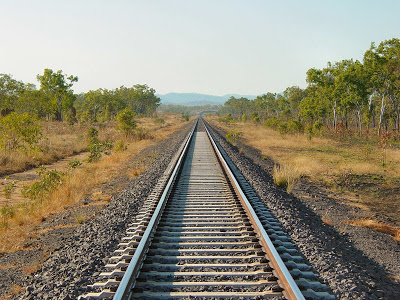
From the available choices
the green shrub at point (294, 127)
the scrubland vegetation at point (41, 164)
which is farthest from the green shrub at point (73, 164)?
the green shrub at point (294, 127)

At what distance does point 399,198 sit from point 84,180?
9.89 m

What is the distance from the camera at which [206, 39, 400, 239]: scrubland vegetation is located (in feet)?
35.3

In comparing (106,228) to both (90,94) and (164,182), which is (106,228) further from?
(90,94)

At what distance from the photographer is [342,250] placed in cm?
540

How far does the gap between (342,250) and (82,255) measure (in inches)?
161

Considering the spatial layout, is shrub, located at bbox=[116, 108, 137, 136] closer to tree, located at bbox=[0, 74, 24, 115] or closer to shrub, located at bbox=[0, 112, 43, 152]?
shrub, located at bbox=[0, 112, 43, 152]

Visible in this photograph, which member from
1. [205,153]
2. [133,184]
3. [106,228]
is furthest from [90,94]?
[106,228]

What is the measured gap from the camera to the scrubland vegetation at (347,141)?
10773 millimetres

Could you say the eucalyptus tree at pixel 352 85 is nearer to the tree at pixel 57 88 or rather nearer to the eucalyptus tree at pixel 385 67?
the eucalyptus tree at pixel 385 67

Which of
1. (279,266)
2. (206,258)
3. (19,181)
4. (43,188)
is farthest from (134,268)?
(19,181)

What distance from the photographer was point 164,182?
910cm

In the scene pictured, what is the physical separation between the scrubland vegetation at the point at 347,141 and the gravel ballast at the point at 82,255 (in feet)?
16.5

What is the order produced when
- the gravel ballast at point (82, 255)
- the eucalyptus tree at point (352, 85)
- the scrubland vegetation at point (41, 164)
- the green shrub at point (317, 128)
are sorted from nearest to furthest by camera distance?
the gravel ballast at point (82, 255) < the scrubland vegetation at point (41, 164) < the green shrub at point (317, 128) < the eucalyptus tree at point (352, 85)

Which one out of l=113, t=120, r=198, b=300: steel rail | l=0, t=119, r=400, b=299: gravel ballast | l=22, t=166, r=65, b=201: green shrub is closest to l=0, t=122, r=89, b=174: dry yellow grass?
l=22, t=166, r=65, b=201: green shrub
